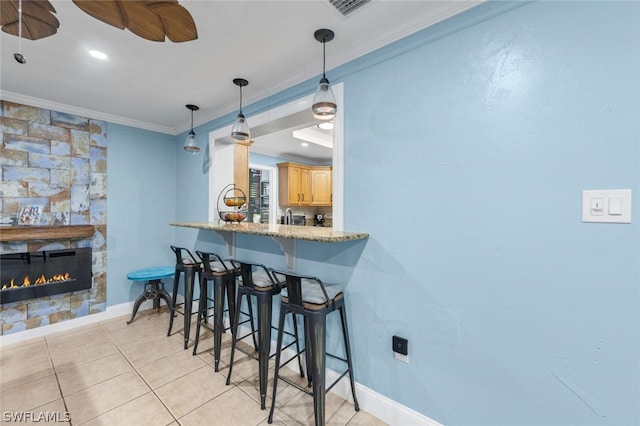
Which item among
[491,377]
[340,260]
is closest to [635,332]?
[491,377]

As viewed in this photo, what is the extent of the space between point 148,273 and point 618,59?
4.37 metres

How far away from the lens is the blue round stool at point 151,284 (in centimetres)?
328

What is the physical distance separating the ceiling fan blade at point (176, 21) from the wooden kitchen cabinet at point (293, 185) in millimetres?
3606

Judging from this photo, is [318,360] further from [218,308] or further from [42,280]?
[42,280]

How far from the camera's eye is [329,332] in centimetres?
204

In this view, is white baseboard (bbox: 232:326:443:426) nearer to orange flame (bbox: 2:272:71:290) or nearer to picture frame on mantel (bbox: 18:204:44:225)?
orange flame (bbox: 2:272:71:290)

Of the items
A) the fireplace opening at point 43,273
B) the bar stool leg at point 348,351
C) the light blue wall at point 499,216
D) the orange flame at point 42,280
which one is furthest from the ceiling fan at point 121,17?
the orange flame at point 42,280

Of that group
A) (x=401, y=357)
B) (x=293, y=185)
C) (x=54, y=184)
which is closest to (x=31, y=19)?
(x=54, y=184)

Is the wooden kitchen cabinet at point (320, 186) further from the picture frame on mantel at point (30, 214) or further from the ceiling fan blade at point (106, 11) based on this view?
the ceiling fan blade at point (106, 11)

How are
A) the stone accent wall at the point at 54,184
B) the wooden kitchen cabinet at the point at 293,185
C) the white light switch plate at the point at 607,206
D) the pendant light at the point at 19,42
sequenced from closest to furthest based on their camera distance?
the white light switch plate at the point at 607,206 → the pendant light at the point at 19,42 → the stone accent wall at the point at 54,184 → the wooden kitchen cabinet at the point at 293,185

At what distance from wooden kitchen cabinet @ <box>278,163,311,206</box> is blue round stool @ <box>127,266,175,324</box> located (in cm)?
253

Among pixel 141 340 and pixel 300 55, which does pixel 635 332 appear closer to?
pixel 300 55

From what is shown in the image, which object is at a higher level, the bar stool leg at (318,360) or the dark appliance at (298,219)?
the dark appliance at (298,219)

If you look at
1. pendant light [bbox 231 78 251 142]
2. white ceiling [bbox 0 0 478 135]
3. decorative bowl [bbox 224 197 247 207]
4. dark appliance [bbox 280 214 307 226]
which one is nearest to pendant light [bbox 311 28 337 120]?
white ceiling [bbox 0 0 478 135]
